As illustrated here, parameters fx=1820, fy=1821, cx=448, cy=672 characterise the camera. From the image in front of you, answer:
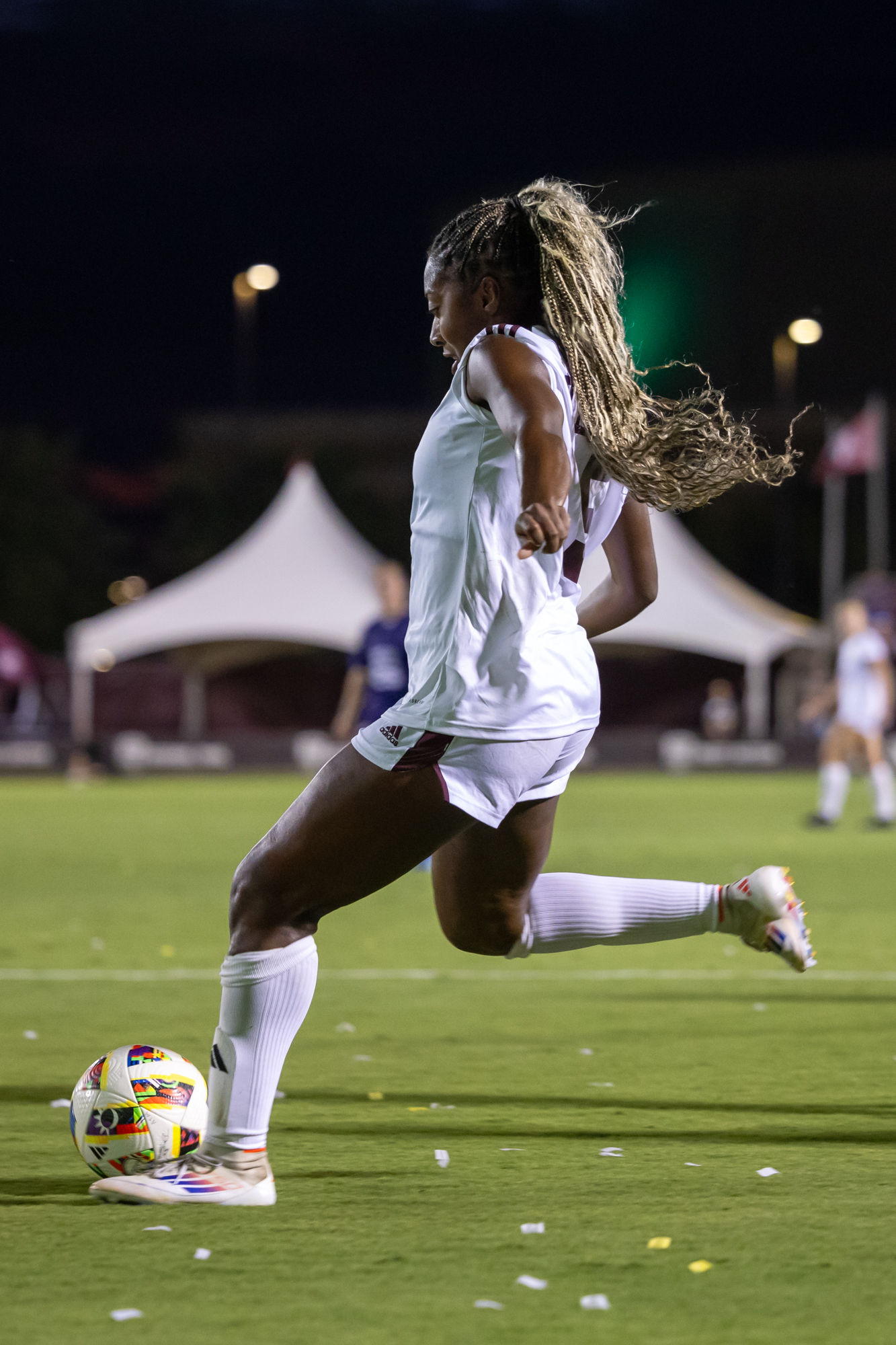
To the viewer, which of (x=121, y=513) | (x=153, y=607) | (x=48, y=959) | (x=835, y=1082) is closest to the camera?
(x=835, y=1082)

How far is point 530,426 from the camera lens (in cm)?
341

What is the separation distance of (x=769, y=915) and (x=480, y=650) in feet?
3.08

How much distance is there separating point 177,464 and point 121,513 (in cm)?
2586

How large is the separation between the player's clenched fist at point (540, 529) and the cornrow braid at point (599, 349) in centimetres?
42

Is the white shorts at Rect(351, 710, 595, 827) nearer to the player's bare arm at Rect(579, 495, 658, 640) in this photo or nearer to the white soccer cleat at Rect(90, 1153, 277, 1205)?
the player's bare arm at Rect(579, 495, 658, 640)

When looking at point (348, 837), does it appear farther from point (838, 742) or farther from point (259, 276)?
point (259, 276)

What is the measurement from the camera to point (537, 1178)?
4.14m

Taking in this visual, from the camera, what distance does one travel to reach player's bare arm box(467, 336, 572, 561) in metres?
3.30

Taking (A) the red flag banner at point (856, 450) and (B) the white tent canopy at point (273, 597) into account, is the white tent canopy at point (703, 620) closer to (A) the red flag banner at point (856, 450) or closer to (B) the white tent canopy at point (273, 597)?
(A) the red flag banner at point (856, 450)

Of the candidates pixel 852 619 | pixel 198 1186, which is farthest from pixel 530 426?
pixel 852 619

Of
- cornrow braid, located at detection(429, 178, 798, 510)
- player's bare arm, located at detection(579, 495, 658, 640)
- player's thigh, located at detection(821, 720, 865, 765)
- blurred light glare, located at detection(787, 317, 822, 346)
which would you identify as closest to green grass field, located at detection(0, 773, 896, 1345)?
player's bare arm, located at detection(579, 495, 658, 640)

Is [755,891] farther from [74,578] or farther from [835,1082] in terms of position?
→ [74,578]

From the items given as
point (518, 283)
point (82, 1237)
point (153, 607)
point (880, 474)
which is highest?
point (880, 474)

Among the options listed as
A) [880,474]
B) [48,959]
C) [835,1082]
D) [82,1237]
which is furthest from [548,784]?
[880,474]
